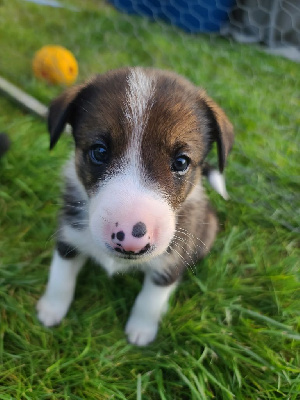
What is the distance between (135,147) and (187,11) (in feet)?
14.0

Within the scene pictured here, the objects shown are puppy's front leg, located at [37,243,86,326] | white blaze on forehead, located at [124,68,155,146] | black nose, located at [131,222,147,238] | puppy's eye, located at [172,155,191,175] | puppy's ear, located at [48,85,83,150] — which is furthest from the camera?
puppy's front leg, located at [37,243,86,326]

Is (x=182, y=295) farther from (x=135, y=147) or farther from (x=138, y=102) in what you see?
(x=138, y=102)

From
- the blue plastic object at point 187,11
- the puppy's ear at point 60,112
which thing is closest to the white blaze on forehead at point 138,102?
the puppy's ear at point 60,112

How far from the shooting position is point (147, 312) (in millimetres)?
2217

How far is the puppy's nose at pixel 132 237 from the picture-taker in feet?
4.89

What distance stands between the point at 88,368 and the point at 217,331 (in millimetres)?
719

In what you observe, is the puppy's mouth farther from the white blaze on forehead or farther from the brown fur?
the white blaze on forehead

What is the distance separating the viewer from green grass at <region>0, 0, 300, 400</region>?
2.06 m

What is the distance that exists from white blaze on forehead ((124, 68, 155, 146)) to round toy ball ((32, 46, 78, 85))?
2.09m

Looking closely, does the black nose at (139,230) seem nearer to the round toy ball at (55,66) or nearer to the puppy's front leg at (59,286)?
the puppy's front leg at (59,286)

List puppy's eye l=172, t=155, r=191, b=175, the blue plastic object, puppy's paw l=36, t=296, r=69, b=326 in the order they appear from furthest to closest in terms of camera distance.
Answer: the blue plastic object → puppy's paw l=36, t=296, r=69, b=326 → puppy's eye l=172, t=155, r=191, b=175

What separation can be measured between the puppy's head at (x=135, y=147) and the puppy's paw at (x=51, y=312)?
2.42 ft

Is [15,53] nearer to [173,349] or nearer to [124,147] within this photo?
[124,147]

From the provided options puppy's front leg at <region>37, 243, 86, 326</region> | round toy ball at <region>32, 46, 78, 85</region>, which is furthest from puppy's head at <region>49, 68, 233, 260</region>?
round toy ball at <region>32, 46, 78, 85</region>
